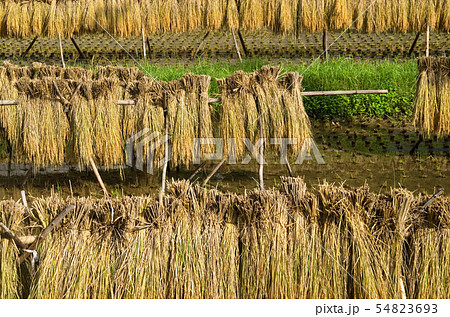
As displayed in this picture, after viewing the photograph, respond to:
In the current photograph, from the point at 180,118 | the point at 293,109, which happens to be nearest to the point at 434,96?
the point at 293,109

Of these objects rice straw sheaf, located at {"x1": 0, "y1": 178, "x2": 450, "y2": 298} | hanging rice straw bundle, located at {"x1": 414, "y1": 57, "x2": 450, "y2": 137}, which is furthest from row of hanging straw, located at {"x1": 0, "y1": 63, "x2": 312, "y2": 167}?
rice straw sheaf, located at {"x1": 0, "y1": 178, "x2": 450, "y2": 298}

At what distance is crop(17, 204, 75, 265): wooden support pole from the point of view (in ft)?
15.2

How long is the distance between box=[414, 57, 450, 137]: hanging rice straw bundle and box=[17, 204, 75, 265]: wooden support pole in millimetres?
5453

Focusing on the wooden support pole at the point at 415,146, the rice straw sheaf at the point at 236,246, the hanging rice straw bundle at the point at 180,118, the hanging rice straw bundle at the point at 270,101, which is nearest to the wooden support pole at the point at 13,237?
the rice straw sheaf at the point at 236,246

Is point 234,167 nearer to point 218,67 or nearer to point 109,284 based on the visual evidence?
point 218,67

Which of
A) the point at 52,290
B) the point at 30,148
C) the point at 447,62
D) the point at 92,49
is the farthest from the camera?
the point at 92,49

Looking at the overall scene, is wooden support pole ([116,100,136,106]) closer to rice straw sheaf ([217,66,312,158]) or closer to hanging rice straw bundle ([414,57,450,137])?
rice straw sheaf ([217,66,312,158])

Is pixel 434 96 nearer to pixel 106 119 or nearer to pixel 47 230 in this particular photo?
pixel 106 119

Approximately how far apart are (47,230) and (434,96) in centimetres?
572

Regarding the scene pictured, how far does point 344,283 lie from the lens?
191 inches

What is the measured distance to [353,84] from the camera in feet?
37.1

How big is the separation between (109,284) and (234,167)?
14.8 ft

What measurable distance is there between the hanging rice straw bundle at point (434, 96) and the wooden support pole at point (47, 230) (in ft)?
17.9

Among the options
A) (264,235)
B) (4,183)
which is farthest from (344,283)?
(4,183)
